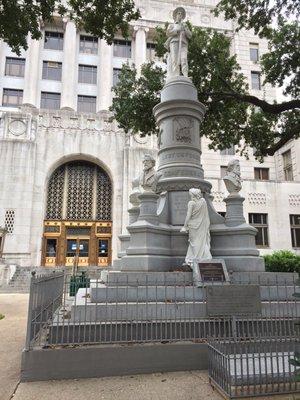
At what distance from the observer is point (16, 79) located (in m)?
38.1

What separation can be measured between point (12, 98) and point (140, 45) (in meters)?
15.8

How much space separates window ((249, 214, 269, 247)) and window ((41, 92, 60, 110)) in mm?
24107

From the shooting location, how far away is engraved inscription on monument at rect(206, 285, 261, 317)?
6.52 meters

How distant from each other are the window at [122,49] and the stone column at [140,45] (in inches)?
57.1

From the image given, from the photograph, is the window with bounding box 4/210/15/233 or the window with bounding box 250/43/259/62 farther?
the window with bounding box 250/43/259/62

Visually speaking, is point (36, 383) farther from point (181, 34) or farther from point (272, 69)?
point (272, 69)

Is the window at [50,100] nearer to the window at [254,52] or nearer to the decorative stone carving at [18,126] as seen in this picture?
the decorative stone carving at [18,126]

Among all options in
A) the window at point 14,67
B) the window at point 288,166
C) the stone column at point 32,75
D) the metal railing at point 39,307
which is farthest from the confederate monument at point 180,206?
the window at point 14,67

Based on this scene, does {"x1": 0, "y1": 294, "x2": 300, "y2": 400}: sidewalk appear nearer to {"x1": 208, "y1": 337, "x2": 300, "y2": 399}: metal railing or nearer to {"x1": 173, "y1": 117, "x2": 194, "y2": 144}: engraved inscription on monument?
{"x1": 208, "y1": 337, "x2": 300, "y2": 399}: metal railing

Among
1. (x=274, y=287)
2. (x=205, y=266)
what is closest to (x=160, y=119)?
(x=205, y=266)

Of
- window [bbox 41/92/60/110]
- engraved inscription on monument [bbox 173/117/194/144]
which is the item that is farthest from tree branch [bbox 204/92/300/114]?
window [bbox 41/92/60/110]

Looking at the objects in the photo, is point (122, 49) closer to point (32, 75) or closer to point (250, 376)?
point (32, 75)

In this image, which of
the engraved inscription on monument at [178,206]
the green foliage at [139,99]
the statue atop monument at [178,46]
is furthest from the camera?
the green foliage at [139,99]

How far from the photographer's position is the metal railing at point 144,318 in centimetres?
593
